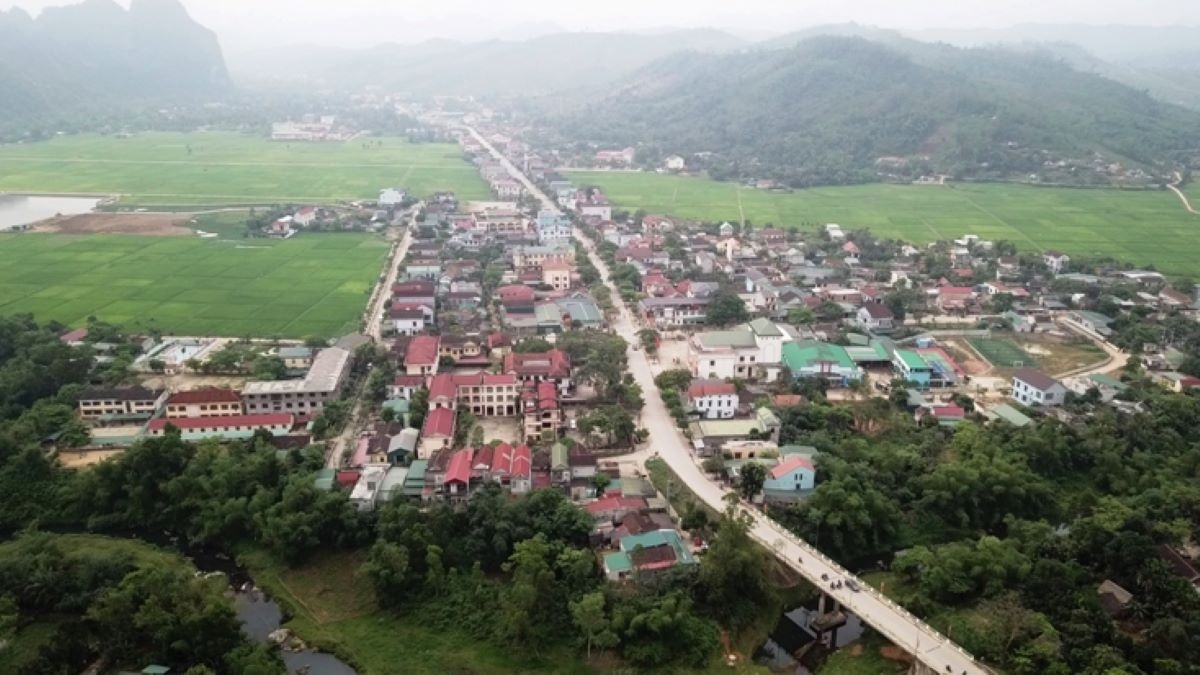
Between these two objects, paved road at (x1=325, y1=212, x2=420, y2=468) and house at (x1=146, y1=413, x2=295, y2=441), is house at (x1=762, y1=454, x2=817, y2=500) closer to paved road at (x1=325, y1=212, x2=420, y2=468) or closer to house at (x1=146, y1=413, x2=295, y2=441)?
paved road at (x1=325, y1=212, x2=420, y2=468)

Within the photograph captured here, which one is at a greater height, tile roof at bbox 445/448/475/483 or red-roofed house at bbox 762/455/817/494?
tile roof at bbox 445/448/475/483

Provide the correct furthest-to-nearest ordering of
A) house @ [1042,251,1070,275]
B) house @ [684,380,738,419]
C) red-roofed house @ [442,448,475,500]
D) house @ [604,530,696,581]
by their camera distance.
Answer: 1. house @ [1042,251,1070,275]
2. house @ [684,380,738,419]
3. red-roofed house @ [442,448,475,500]
4. house @ [604,530,696,581]

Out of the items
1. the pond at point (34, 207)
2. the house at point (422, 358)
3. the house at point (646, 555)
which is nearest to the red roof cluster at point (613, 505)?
the house at point (646, 555)

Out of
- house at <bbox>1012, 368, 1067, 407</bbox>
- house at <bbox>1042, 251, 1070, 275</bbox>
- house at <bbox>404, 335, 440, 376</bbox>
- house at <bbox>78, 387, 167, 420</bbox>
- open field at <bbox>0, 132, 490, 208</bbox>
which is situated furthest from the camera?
open field at <bbox>0, 132, 490, 208</bbox>

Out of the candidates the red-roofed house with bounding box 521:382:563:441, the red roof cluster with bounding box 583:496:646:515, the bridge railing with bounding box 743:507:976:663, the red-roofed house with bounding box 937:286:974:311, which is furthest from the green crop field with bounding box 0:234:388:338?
the red-roofed house with bounding box 937:286:974:311

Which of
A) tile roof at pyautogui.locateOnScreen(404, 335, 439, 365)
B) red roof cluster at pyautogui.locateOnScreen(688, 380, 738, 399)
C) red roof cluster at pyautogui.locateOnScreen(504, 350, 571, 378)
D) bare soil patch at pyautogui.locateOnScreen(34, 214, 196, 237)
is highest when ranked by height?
bare soil patch at pyautogui.locateOnScreen(34, 214, 196, 237)

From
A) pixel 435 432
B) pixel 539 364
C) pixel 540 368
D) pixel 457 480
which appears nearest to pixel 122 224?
pixel 539 364

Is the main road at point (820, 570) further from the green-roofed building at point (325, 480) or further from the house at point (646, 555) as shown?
the green-roofed building at point (325, 480)
